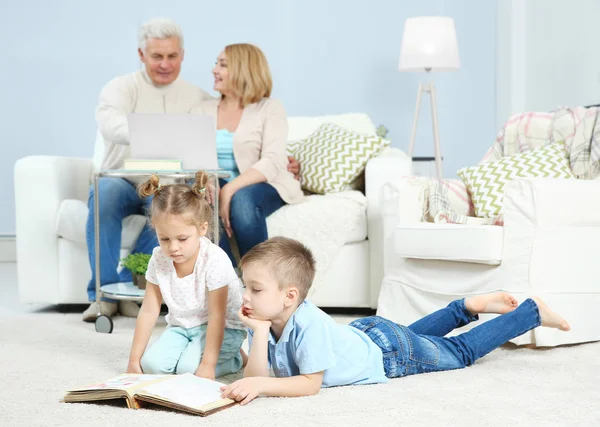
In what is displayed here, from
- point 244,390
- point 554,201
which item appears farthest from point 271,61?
point 244,390

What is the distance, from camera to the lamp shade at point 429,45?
4379mm

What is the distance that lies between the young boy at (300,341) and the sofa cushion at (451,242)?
557 mm

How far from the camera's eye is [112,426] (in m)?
1.57

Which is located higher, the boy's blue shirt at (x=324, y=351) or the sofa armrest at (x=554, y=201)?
the sofa armrest at (x=554, y=201)

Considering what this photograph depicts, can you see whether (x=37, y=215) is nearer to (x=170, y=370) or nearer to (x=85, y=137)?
(x=170, y=370)

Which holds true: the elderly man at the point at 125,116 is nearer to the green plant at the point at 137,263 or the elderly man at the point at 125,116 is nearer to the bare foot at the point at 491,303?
the green plant at the point at 137,263

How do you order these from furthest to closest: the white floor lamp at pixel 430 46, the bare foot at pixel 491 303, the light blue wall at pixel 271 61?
the light blue wall at pixel 271 61, the white floor lamp at pixel 430 46, the bare foot at pixel 491 303

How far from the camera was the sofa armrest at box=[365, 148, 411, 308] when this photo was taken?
3.21m

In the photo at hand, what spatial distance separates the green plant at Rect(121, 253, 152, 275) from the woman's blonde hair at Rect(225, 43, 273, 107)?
778mm

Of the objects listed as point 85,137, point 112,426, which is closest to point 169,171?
point 112,426

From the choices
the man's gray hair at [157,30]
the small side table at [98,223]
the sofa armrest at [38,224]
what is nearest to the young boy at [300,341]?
the small side table at [98,223]

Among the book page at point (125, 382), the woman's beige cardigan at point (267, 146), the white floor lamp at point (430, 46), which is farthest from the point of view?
the white floor lamp at point (430, 46)

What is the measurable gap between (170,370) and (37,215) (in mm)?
1441

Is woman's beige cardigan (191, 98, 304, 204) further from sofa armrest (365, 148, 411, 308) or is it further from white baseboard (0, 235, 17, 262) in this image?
white baseboard (0, 235, 17, 262)
